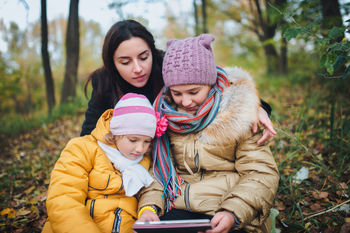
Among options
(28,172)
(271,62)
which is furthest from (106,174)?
(271,62)

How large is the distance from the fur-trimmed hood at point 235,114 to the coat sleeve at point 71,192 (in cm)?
98

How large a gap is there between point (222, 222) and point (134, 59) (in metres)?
1.65

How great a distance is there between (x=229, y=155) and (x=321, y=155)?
1483 mm

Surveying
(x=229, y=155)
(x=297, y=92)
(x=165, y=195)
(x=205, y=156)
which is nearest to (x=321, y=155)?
(x=229, y=155)

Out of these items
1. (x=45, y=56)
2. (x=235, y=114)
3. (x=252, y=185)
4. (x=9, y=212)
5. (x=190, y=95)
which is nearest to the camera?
(x=252, y=185)

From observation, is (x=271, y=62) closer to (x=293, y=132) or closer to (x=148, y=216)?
(x=293, y=132)

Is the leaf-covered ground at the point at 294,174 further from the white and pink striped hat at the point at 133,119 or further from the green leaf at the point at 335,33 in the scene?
the white and pink striped hat at the point at 133,119

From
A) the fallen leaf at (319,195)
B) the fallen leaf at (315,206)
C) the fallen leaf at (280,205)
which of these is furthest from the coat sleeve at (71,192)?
the fallen leaf at (319,195)

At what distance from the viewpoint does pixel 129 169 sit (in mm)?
1926

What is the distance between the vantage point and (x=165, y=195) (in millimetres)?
1935

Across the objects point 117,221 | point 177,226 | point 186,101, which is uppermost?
point 186,101

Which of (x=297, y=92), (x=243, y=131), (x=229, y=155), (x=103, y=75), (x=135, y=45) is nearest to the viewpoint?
(x=243, y=131)

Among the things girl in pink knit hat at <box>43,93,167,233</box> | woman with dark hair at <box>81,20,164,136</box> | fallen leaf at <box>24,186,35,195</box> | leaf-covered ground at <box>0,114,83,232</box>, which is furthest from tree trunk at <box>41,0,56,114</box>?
girl in pink knit hat at <box>43,93,167,233</box>

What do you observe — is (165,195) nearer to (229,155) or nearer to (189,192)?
(189,192)
